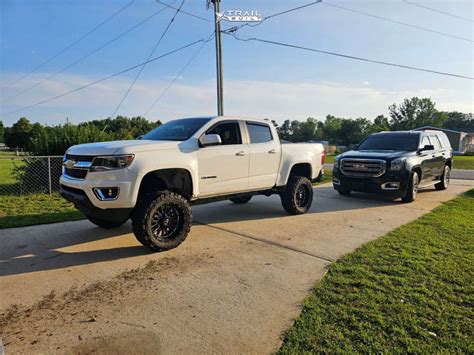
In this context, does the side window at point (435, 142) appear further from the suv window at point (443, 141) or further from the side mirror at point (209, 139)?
the side mirror at point (209, 139)

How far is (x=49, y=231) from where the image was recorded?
5816 mm

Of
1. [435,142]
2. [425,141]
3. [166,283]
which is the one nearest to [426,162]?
[425,141]

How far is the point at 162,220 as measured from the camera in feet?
15.9

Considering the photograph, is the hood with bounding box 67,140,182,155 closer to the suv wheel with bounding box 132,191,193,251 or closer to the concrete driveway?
the suv wheel with bounding box 132,191,193,251

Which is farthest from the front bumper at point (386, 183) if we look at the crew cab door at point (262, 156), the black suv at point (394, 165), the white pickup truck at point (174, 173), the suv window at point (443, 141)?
the suv window at point (443, 141)

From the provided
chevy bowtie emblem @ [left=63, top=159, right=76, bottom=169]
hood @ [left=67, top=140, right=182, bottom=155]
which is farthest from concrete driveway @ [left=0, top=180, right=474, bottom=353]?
hood @ [left=67, top=140, right=182, bottom=155]

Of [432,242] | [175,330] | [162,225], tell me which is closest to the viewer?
[175,330]

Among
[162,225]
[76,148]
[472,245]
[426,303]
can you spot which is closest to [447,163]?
[472,245]

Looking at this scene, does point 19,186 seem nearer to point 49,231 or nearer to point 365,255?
point 49,231

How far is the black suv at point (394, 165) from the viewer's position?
28.4 ft

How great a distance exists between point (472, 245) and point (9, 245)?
6.83 m

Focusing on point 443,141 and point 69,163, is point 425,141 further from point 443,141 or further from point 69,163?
point 69,163

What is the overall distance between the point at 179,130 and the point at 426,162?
7.43 m

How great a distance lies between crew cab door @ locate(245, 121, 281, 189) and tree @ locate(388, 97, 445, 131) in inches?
3683
